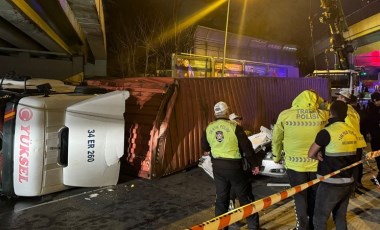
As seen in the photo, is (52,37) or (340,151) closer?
(340,151)

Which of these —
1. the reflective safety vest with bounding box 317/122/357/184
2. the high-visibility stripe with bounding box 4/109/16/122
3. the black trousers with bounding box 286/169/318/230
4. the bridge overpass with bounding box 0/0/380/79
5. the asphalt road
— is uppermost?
the bridge overpass with bounding box 0/0/380/79

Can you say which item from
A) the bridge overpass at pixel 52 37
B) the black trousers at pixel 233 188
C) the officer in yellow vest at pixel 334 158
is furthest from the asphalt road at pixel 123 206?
the bridge overpass at pixel 52 37

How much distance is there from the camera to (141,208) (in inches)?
223

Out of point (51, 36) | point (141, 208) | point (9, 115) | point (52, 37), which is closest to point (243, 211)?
point (141, 208)

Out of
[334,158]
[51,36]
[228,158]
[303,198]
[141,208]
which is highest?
[51,36]

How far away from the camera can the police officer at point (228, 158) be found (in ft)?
14.3

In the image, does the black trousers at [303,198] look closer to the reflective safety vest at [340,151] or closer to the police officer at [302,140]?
the police officer at [302,140]

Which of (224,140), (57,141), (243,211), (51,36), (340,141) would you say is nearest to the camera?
(243,211)

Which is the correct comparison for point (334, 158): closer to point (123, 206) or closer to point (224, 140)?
point (224, 140)

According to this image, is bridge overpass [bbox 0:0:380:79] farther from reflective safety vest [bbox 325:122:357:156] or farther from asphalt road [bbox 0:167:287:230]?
reflective safety vest [bbox 325:122:357:156]

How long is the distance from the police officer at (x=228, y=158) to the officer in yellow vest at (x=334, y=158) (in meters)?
0.85

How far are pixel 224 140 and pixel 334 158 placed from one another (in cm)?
128

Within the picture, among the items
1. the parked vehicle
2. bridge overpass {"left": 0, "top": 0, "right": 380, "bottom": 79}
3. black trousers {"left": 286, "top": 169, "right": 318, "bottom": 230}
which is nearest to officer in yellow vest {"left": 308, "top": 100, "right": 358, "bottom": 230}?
black trousers {"left": 286, "top": 169, "right": 318, "bottom": 230}

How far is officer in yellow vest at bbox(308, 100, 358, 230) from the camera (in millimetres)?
3709
